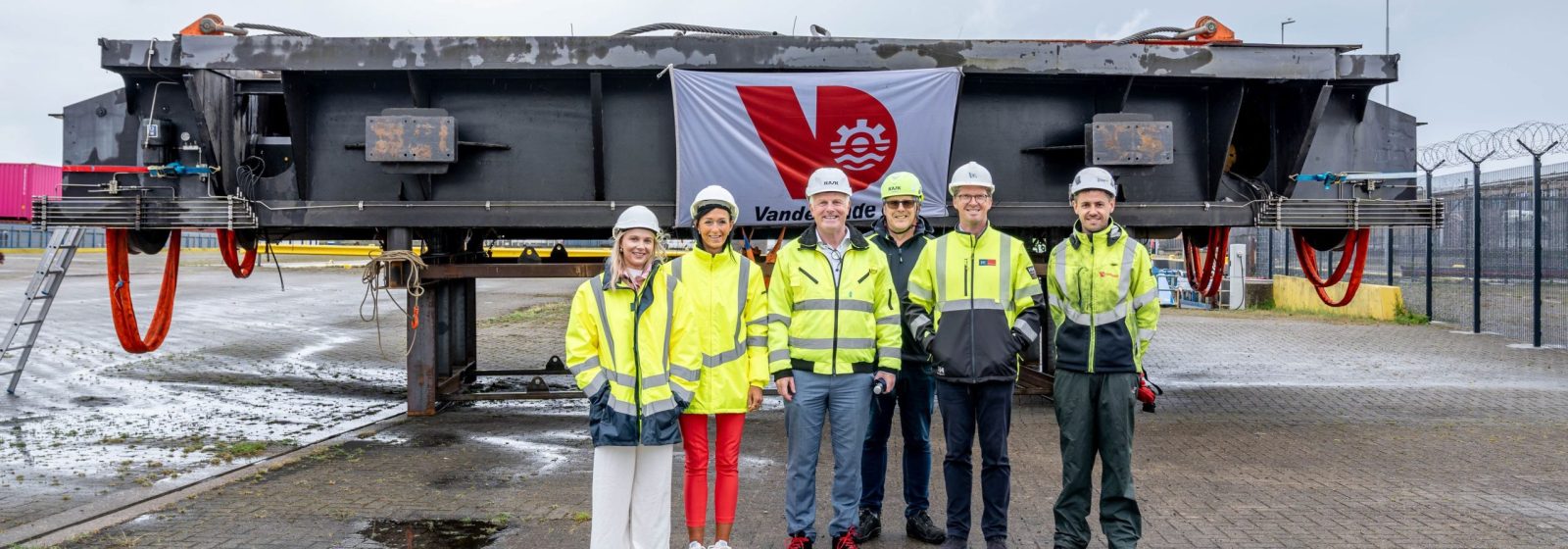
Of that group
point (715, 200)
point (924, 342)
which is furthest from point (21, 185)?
point (924, 342)

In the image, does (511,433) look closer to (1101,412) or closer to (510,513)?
(510,513)

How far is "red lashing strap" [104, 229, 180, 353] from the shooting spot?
29.7 ft

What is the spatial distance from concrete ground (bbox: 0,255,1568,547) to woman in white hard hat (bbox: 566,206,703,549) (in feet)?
3.35

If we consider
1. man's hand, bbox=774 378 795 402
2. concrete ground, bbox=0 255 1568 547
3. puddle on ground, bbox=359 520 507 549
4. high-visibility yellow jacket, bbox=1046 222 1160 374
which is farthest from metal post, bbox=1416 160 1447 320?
puddle on ground, bbox=359 520 507 549

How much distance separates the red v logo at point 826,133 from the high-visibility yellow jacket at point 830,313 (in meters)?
3.35

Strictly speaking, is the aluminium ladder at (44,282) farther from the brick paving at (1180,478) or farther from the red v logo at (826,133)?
the red v logo at (826,133)

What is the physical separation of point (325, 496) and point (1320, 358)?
1356cm

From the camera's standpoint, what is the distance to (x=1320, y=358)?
1484 centimetres

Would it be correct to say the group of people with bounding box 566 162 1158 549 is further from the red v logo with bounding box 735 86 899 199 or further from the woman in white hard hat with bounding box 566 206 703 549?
the red v logo with bounding box 735 86 899 199

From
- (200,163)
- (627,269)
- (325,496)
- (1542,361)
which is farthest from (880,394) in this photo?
(1542,361)

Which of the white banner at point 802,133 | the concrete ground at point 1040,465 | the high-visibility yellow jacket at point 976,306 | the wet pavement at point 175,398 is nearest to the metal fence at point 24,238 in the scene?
the wet pavement at point 175,398

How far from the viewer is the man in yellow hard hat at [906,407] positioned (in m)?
5.42

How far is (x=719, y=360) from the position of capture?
4836mm

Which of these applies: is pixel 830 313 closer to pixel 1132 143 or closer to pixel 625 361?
pixel 625 361
